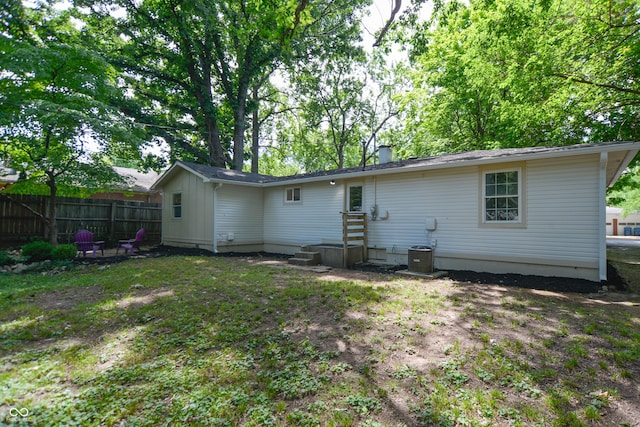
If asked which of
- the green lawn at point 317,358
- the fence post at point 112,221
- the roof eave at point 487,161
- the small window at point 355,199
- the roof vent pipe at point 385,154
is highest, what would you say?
the roof vent pipe at point 385,154

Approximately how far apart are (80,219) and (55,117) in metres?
5.55

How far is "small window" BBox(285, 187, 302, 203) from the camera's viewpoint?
456 inches

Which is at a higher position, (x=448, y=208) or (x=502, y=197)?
(x=502, y=197)

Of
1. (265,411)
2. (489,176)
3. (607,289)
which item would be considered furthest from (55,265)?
(607,289)

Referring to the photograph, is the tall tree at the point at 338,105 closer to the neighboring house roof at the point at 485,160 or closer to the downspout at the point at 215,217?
the neighboring house roof at the point at 485,160

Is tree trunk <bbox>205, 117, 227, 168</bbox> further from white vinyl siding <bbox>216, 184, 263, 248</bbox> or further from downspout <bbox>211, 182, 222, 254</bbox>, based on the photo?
downspout <bbox>211, 182, 222, 254</bbox>

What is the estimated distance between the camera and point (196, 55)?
1717 cm

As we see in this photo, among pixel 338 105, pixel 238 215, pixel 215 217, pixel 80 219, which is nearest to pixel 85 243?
pixel 80 219

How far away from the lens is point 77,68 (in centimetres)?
955

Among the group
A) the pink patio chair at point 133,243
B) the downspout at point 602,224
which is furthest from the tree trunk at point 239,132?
the downspout at point 602,224

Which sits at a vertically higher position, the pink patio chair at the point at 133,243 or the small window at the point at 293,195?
the small window at the point at 293,195

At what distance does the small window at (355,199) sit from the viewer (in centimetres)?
991

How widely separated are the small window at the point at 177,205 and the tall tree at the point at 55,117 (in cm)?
296

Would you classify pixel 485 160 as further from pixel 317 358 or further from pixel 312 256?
pixel 317 358
